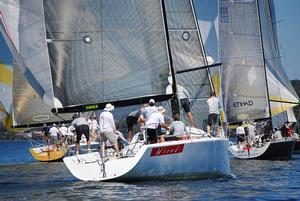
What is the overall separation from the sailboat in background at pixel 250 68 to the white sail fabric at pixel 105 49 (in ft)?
65.5

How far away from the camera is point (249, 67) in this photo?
44.2 meters

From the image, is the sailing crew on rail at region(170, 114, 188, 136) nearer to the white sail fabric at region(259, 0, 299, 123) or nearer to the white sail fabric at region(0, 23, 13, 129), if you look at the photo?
the white sail fabric at region(0, 23, 13, 129)

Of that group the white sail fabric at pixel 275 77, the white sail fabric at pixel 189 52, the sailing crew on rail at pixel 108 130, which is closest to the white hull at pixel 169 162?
the sailing crew on rail at pixel 108 130

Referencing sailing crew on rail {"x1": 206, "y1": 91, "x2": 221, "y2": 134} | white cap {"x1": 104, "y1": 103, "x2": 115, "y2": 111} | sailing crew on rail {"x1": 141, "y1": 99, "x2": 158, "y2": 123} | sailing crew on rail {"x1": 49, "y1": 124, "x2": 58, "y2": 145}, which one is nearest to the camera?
sailing crew on rail {"x1": 141, "y1": 99, "x2": 158, "y2": 123}

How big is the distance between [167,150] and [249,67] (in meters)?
25.1

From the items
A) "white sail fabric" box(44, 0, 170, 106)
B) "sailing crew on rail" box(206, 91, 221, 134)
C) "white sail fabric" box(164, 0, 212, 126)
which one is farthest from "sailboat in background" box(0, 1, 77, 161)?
"sailing crew on rail" box(206, 91, 221, 134)

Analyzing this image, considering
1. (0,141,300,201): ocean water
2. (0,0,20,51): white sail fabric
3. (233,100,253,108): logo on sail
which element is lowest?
(0,141,300,201): ocean water

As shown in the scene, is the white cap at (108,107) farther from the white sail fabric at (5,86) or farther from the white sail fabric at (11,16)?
the white sail fabric at (5,86)

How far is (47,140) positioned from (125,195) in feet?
77.9

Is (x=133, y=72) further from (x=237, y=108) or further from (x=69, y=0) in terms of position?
(x=237, y=108)

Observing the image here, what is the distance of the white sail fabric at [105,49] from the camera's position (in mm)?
23109

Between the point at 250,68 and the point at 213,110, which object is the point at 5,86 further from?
the point at 213,110

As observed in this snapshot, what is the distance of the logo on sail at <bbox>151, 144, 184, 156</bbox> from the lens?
1983 cm

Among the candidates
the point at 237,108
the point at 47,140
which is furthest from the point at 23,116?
the point at 237,108
